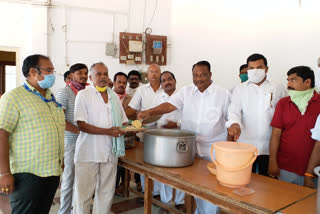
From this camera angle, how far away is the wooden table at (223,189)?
5.01 feet

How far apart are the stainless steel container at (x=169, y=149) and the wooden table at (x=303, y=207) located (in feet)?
2.45

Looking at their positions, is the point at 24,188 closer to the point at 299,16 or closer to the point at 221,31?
the point at 299,16

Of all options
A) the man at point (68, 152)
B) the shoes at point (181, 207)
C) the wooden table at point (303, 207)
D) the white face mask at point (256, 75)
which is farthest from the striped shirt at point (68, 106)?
the wooden table at point (303, 207)

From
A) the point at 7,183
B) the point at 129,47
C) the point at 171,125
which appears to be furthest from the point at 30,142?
the point at 129,47

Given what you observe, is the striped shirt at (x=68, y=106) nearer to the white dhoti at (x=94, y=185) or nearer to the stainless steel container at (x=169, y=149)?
the white dhoti at (x=94, y=185)

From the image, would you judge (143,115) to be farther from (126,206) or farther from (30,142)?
(126,206)

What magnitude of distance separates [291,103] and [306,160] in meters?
0.46

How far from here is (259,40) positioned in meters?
4.62

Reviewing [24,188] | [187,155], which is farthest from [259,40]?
[24,188]

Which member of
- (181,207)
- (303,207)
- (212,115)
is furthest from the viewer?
(181,207)

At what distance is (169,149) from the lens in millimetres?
1968

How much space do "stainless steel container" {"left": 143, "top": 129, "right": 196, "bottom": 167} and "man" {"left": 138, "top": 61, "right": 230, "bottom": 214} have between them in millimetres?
466

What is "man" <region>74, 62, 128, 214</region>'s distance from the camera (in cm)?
225

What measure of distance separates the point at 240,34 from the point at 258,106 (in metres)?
2.79
